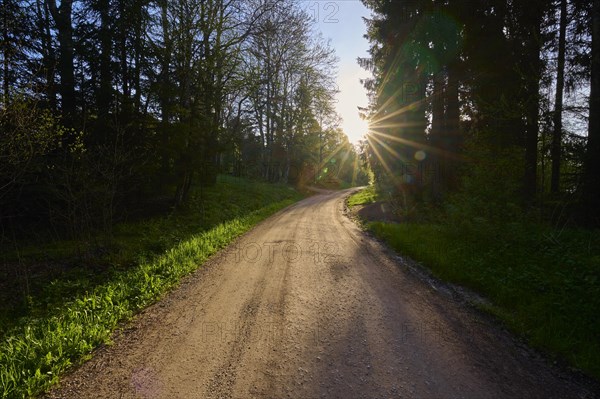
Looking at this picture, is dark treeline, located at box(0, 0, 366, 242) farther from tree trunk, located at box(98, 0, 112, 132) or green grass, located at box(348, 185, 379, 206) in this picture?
green grass, located at box(348, 185, 379, 206)

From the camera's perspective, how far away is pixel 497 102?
9.73 meters

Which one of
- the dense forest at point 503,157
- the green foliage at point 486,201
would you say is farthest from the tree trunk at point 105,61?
the green foliage at point 486,201

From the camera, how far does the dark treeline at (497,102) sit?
9031 millimetres

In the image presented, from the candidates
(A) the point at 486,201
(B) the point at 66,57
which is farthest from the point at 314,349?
(B) the point at 66,57

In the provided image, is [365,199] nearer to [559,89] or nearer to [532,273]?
[559,89]

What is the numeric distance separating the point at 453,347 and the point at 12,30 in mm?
14599

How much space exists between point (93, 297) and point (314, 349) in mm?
4210

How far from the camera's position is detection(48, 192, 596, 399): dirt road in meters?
2.98

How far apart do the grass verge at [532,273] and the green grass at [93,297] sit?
5858 mm

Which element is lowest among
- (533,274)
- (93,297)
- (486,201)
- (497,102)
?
(93,297)

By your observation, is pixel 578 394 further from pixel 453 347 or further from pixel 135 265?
pixel 135 265

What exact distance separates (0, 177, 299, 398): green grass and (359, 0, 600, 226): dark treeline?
8.28m

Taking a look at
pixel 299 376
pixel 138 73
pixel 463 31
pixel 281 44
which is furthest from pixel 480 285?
pixel 281 44

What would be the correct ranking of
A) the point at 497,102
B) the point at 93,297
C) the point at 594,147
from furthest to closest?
1. the point at 497,102
2. the point at 594,147
3. the point at 93,297
